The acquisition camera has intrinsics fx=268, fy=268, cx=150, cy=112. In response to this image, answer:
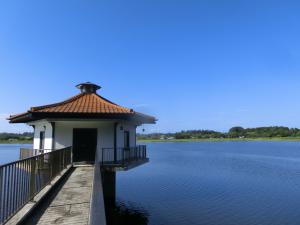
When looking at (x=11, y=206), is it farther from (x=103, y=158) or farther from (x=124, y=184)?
(x=124, y=184)

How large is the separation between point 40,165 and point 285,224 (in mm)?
12294

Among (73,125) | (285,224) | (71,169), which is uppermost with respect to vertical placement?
(73,125)

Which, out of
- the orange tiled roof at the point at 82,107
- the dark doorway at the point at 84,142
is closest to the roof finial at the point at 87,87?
the orange tiled roof at the point at 82,107

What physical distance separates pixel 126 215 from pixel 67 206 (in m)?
9.90

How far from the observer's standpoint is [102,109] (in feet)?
44.0

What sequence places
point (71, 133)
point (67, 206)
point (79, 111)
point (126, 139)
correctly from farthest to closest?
point (126, 139), point (71, 133), point (79, 111), point (67, 206)

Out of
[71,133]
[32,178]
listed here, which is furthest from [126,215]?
[32,178]

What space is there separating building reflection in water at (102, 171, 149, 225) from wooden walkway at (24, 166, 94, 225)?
6284 mm

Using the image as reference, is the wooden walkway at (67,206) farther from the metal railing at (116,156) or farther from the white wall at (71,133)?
the white wall at (71,133)

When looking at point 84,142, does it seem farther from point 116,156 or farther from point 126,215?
point 126,215

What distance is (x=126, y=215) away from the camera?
15398 mm

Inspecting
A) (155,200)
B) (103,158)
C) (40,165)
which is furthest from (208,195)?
(40,165)

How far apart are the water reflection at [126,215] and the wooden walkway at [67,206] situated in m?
6.24

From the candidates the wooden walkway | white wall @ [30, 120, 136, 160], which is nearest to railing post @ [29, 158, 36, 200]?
the wooden walkway
